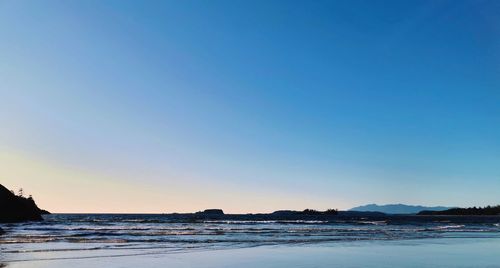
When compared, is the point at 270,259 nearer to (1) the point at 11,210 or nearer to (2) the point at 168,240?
(2) the point at 168,240

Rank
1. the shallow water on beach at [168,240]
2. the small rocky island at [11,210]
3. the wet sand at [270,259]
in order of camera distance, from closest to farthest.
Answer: the wet sand at [270,259] < the shallow water on beach at [168,240] < the small rocky island at [11,210]

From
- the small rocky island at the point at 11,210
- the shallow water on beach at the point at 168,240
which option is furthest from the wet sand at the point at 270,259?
the small rocky island at the point at 11,210

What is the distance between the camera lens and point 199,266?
65.9 ft

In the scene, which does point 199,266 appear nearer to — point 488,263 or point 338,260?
point 338,260

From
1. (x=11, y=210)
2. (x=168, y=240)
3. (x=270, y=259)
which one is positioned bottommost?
(x=270, y=259)

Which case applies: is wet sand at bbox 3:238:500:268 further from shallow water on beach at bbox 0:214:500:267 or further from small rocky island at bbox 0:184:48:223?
small rocky island at bbox 0:184:48:223

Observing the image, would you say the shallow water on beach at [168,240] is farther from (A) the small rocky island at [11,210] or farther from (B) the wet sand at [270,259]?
(A) the small rocky island at [11,210]

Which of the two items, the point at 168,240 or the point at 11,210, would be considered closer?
the point at 168,240

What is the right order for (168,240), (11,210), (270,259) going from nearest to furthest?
(270,259), (168,240), (11,210)

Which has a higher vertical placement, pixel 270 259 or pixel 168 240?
pixel 168 240

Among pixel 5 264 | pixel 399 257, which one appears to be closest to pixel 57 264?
pixel 5 264

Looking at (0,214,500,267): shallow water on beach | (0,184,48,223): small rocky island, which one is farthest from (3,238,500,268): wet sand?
(0,184,48,223): small rocky island

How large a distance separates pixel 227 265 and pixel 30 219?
8503cm

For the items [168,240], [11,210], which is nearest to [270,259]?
[168,240]
